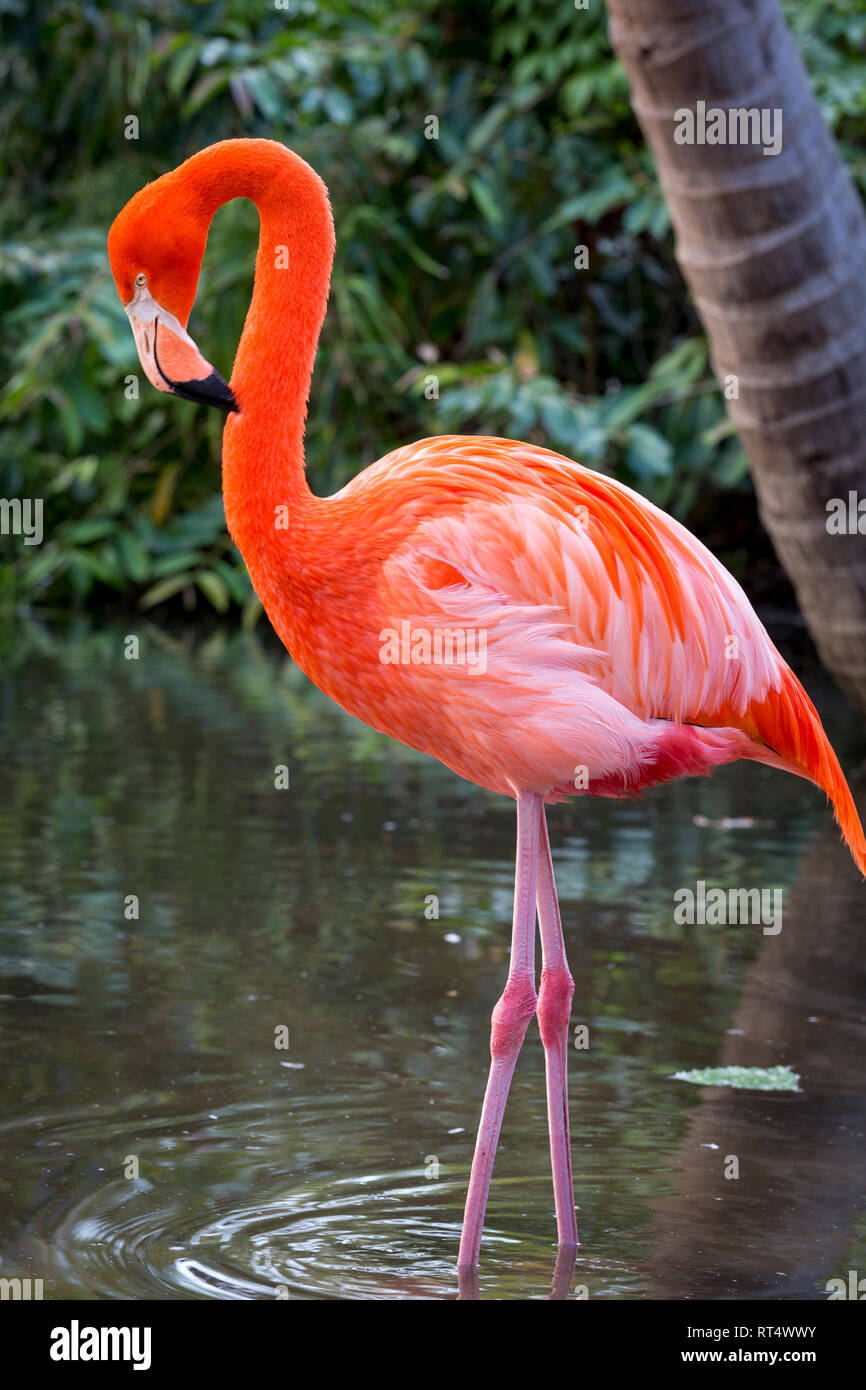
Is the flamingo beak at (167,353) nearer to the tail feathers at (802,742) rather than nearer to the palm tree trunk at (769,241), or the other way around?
the tail feathers at (802,742)

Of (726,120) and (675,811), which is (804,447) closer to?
(726,120)

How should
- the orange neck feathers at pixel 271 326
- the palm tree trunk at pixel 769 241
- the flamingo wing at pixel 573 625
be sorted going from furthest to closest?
1. the palm tree trunk at pixel 769 241
2. the orange neck feathers at pixel 271 326
3. the flamingo wing at pixel 573 625

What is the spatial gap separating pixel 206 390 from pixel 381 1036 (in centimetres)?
185

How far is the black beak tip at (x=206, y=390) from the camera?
116 inches

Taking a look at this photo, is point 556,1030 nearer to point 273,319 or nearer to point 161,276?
point 273,319

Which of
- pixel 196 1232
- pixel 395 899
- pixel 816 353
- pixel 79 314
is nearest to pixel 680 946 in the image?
pixel 395 899

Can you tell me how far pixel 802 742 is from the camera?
3332mm

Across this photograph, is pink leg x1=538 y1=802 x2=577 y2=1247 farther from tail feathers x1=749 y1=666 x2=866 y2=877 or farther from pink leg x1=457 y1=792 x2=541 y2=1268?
tail feathers x1=749 y1=666 x2=866 y2=877

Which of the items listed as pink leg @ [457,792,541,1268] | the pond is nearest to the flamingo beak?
pink leg @ [457,792,541,1268]

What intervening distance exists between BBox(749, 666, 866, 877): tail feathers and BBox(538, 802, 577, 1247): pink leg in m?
0.45

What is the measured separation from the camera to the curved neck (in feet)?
9.97

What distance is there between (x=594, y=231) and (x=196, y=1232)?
A: 10.3 m

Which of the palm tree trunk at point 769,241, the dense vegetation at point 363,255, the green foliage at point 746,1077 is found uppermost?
the dense vegetation at point 363,255

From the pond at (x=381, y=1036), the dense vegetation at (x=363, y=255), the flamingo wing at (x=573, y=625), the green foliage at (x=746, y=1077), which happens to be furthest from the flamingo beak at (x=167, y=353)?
the dense vegetation at (x=363, y=255)
